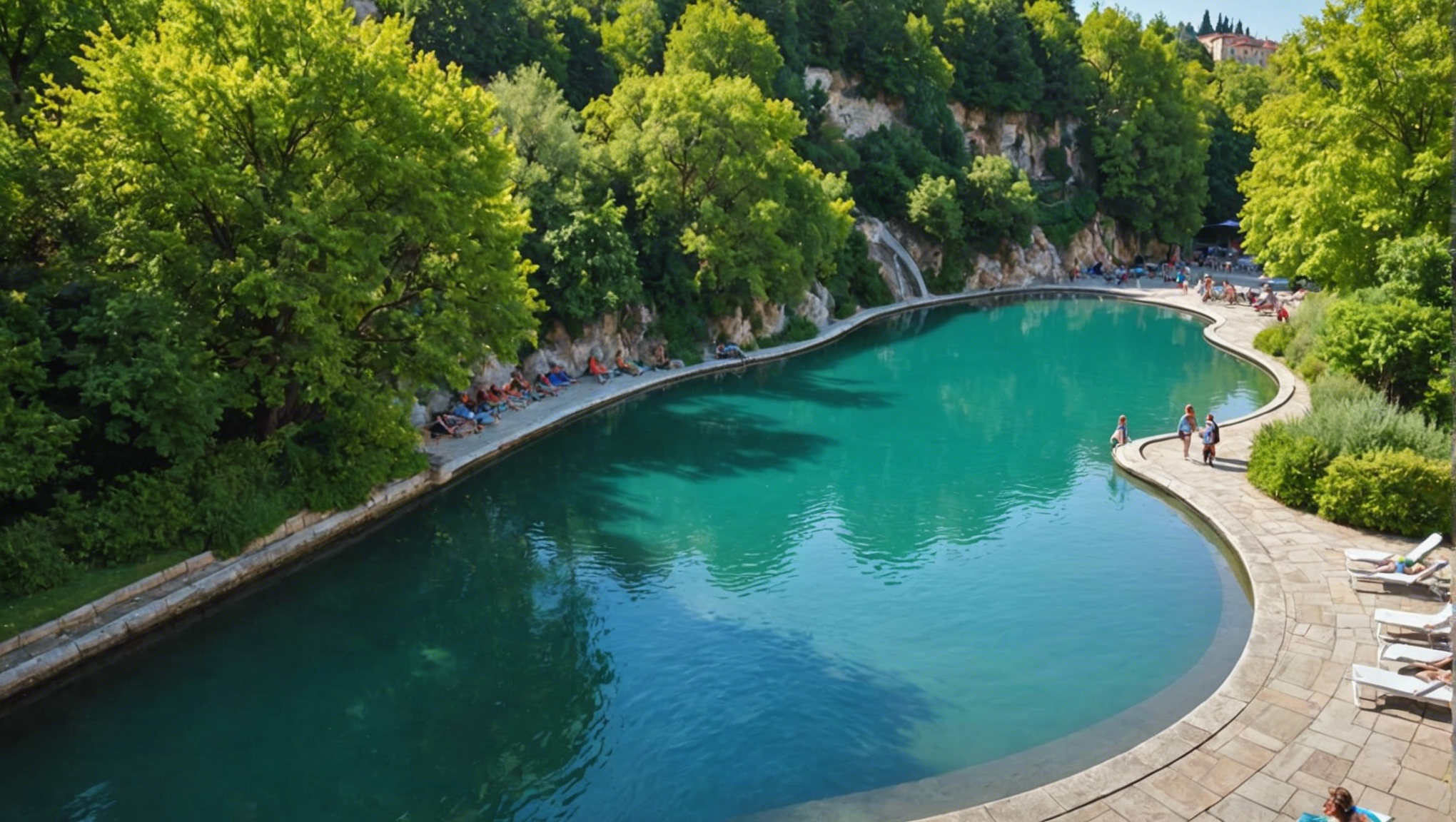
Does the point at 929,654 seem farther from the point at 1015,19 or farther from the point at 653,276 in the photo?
the point at 1015,19

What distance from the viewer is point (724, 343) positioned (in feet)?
134

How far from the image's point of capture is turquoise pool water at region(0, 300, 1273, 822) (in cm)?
1251

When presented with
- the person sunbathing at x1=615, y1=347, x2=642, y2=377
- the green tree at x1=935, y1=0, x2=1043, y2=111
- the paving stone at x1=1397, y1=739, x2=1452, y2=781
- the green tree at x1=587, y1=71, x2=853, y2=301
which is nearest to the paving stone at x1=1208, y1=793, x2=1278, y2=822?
the paving stone at x1=1397, y1=739, x2=1452, y2=781

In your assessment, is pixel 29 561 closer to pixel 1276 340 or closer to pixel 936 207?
pixel 1276 340

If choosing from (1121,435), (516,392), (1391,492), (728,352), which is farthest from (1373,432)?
(728,352)

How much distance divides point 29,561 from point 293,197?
7.71 meters

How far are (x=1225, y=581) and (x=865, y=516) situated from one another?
25.4 feet

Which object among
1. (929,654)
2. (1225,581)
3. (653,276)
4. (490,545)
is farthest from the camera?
(653,276)

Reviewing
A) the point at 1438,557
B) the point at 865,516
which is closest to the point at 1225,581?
the point at 1438,557

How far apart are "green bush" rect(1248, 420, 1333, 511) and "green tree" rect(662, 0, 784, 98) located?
36853 millimetres

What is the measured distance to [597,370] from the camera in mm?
34688

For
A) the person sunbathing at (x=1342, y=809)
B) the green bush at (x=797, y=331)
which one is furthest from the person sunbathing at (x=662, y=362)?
the person sunbathing at (x=1342, y=809)

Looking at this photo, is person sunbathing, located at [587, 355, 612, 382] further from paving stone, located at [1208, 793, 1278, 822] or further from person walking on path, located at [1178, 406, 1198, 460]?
paving stone, located at [1208, 793, 1278, 822]

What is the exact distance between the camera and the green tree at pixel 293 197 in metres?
17.2
